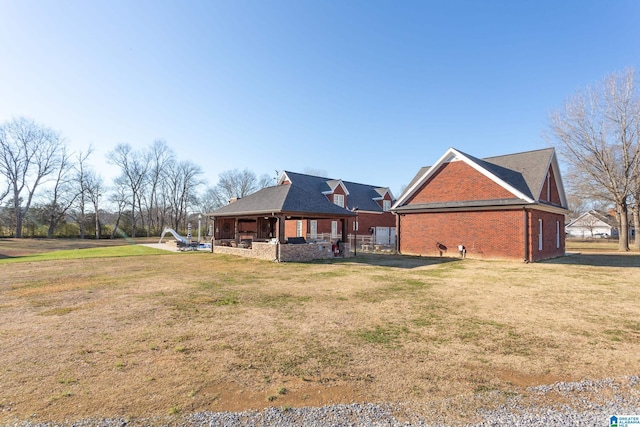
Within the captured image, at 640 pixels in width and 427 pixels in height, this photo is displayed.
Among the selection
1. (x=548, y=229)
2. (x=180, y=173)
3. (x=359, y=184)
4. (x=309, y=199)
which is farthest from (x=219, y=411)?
(x=180, y=173)

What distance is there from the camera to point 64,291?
30.3 ft

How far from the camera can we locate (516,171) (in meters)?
20.1

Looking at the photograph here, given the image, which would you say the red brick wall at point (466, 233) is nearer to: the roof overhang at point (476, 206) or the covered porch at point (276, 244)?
the roof overhang at point (476, 206)

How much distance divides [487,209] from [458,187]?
2.35m

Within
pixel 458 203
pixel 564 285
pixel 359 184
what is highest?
pixel 359 184

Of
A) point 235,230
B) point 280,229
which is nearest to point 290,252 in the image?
point 280,229

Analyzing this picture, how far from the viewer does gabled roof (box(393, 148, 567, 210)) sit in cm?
1761

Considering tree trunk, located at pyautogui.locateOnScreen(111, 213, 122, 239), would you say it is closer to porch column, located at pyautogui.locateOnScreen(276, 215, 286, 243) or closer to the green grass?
the green grass

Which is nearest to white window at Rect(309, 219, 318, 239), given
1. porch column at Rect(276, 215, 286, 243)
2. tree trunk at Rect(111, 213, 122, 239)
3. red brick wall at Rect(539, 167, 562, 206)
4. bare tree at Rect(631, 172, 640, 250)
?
porch column at Rect(276, 215, 286, 243)

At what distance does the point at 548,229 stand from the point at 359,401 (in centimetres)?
2151

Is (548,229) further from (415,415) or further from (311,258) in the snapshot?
(415,415)

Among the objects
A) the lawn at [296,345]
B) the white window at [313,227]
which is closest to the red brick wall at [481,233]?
the lawn at [296,345]

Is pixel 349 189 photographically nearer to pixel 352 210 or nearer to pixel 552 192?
pixel 352 210

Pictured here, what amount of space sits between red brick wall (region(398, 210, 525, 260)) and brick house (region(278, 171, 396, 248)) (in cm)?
775
